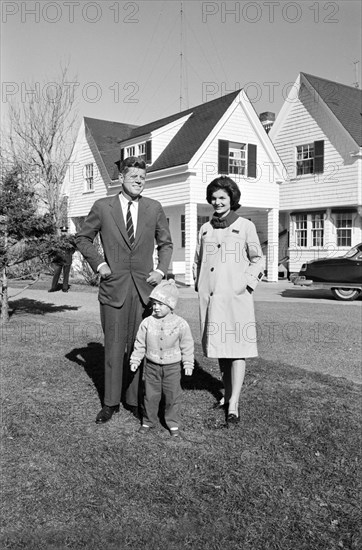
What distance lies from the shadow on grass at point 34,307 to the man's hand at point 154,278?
6.82 m

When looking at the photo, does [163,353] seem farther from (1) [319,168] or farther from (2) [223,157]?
(1) [319,168]

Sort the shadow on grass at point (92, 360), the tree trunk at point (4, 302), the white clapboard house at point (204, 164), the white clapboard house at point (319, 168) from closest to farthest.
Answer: the shadow on grass at point (92, 360) → the tree trunk at point (4, 302) → the white clapboard house at point (204, 164) → the white clapboard house at point (319, 168)

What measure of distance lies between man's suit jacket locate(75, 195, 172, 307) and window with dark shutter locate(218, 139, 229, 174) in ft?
56.6

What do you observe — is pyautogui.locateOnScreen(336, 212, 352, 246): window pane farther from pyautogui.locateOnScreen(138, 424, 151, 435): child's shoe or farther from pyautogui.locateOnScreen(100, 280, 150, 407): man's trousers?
pyautogui.locateOnScreen(138, 424, 151, 435): child's shoe

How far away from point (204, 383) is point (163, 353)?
161 cm

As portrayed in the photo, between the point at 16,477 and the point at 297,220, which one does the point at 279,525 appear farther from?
the point at 297,220

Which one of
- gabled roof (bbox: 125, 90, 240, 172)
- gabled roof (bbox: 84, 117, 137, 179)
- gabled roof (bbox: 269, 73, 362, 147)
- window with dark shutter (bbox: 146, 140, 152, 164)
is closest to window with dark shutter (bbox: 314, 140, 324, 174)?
gabled roof (bbox: 269, 73, 362, 147)

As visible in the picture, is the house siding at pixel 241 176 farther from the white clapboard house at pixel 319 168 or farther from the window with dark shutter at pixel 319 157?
the window with dark shutter at pixel 319 157

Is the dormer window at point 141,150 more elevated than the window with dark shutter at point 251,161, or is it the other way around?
the dormer window at point 141,150

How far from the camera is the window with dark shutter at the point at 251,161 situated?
22.4m

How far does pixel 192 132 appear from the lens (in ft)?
75.9

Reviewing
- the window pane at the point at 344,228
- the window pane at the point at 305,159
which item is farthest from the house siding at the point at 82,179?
the window pane at the point at 344,228

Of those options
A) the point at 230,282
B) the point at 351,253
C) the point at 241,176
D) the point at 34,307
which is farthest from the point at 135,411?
the point at 241,176

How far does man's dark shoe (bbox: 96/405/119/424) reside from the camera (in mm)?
4586
